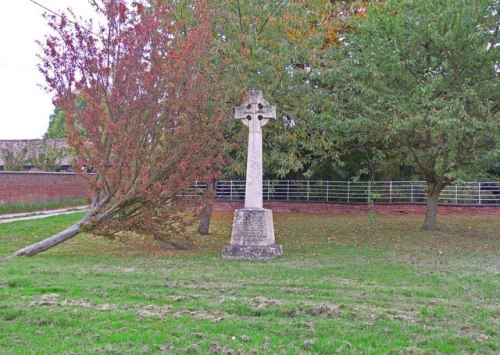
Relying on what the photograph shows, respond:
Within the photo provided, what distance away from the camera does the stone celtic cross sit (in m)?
11.1

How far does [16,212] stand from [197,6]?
16136 mm

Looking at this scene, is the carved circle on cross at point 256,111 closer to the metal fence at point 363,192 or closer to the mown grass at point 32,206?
the metal fence at point 363,192

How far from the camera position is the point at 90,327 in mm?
5223

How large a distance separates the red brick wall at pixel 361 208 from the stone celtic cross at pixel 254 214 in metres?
13.6

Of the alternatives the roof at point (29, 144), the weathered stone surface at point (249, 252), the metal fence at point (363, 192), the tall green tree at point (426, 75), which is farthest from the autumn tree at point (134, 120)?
the roof at point (29, 144)

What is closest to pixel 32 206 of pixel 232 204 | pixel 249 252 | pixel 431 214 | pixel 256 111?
pixel 232 204

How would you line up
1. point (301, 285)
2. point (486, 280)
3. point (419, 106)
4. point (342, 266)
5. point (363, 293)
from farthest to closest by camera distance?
1. point (419, 106)
2. point (342, 266)
3. point (486, 280)
4. point (301, 285)
5. point (363, 293)

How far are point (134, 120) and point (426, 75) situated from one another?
705cm

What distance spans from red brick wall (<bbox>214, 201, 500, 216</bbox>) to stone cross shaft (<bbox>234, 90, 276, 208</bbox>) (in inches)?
535

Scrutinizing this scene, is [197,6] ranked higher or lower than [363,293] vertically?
higher

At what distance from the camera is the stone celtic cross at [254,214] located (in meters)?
11.1

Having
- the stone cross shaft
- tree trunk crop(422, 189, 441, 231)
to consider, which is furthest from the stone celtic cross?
tree trunk crop(422, 189, 441, 231)

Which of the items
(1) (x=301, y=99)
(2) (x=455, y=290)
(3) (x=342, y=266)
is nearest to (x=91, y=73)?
(1) (x=301, y=99)

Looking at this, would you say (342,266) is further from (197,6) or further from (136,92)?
(197,6)
